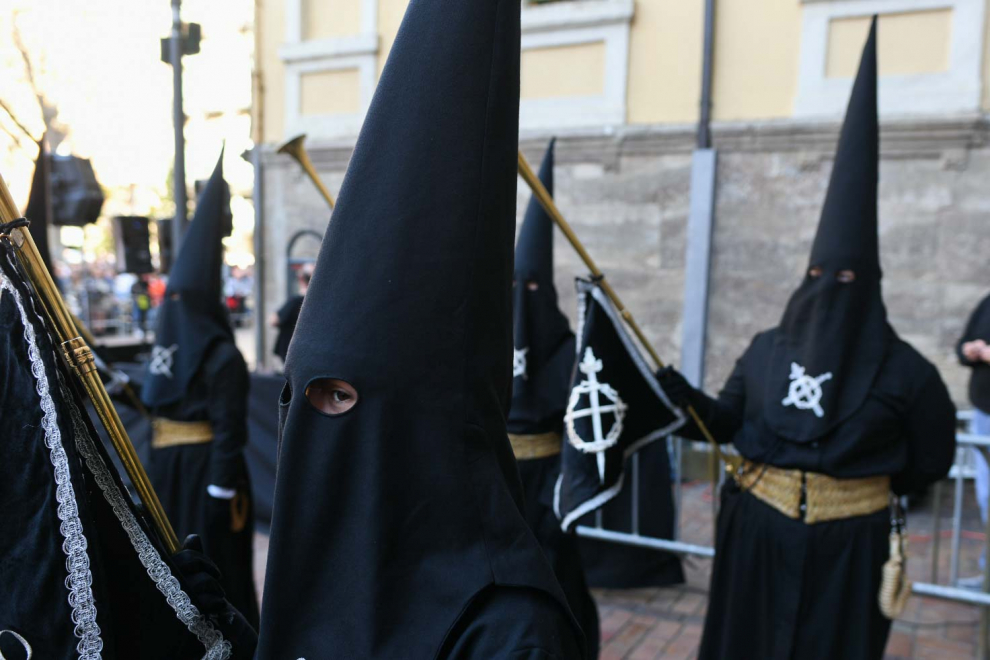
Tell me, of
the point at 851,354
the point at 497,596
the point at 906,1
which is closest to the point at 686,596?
the point at 851,354

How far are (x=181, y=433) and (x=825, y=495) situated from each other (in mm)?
3405

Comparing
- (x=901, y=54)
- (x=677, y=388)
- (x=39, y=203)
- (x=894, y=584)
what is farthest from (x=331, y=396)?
(x=901, y=54)

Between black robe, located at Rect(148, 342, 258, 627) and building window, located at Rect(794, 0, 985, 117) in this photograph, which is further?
building window, located at Rect(794, 0, 985, 117)

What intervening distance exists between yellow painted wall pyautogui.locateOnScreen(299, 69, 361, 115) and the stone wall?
8.76 feet

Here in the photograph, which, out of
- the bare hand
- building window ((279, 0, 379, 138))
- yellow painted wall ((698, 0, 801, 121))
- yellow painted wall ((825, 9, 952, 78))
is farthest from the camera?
building window ((279, 0, 379, 138))

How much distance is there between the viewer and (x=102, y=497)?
1.64 m

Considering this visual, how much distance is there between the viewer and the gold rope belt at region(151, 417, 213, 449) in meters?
4.72

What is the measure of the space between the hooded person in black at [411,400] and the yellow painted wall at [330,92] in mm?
9291

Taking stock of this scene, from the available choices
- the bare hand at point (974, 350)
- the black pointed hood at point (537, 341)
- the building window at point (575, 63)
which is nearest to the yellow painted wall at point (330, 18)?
the building window at point (575, 63)

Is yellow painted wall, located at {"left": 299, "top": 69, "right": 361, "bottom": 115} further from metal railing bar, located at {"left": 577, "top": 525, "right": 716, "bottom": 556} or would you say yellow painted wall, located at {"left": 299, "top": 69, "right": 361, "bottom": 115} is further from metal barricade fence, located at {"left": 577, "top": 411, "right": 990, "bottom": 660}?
metal railing bar, located at {"left": 577, "top": 525, "right": 716, "bottom": 556}

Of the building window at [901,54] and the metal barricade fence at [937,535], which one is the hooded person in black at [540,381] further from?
the building window at [901,54]

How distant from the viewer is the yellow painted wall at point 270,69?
11.1 metres

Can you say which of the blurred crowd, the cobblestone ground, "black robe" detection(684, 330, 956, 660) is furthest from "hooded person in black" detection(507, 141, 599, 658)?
the blurred crowd

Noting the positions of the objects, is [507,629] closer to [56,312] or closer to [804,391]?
[56,312]
